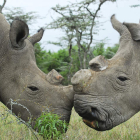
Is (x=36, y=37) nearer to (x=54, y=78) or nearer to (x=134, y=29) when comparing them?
(x=54, y=78)

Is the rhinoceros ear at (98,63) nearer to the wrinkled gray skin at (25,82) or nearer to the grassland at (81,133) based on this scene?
the wrinkled gray skin at (25,82)

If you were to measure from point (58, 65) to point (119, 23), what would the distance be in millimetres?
17290

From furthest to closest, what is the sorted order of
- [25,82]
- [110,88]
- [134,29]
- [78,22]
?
[78,22] → [25,82] → [134,29] → [110,88]

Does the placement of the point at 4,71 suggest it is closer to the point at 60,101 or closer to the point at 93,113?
the point at 60,101

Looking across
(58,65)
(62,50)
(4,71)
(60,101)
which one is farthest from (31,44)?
(62,50)

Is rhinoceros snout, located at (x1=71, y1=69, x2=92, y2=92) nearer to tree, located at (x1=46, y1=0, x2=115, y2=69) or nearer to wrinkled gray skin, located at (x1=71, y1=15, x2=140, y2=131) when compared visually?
wrinkled gray skin, located at (x1=71, y1=15, x2=140, y2=131)

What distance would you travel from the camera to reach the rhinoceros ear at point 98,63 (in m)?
4.02

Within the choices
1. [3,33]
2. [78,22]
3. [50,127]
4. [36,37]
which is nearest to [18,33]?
[3,33]

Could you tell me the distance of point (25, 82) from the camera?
455 centimetres

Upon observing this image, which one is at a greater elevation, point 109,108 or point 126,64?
point 126,64

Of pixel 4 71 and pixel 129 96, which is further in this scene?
pixel 4 71

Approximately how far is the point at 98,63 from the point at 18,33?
5.09ft

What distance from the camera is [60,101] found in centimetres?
435

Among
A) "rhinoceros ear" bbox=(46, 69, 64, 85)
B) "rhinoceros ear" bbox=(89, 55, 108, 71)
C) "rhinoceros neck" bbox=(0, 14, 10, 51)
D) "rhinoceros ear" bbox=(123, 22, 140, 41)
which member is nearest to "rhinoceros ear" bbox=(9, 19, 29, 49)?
"rhinoceros neck" bbox=(0, 14, 10, 51)
